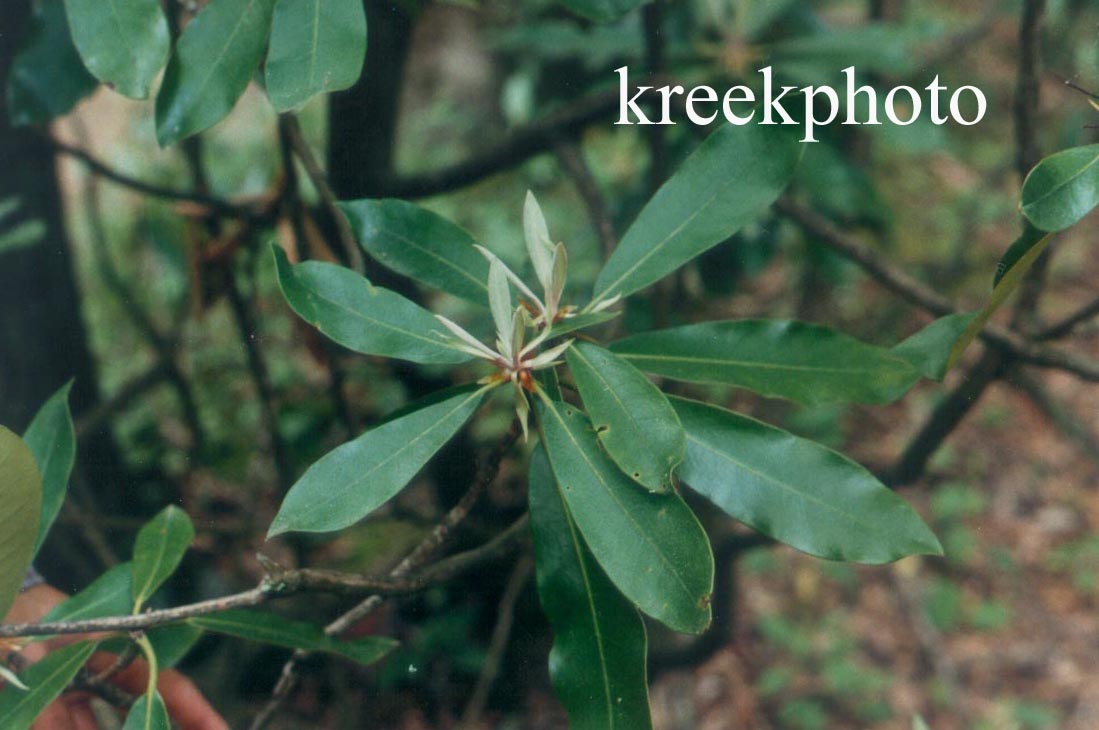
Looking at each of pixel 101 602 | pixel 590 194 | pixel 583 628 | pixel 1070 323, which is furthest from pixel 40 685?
pixel 1070 323

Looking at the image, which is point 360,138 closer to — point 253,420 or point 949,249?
point 253,420

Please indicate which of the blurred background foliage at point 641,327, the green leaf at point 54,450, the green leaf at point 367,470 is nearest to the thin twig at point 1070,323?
the blurred background foliage at point 641,327

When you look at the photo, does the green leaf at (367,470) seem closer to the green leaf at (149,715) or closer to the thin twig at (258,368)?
the green leaf at (149,715)

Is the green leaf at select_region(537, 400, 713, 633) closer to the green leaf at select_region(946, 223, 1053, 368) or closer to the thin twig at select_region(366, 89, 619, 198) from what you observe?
the green leaf at select_region(946, 223, 1053, 368)

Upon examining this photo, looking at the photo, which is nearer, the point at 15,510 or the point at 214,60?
the point at 15,510

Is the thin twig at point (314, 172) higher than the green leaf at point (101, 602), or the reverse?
the thin twig at point (314, 172)

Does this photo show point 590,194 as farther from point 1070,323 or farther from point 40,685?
point 40,685

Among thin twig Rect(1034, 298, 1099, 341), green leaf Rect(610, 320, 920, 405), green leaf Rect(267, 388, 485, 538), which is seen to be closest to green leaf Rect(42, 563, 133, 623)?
green leaf Rect(267, 388, 485, 538)

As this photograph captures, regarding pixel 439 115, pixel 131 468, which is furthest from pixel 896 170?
pixel 131 468
